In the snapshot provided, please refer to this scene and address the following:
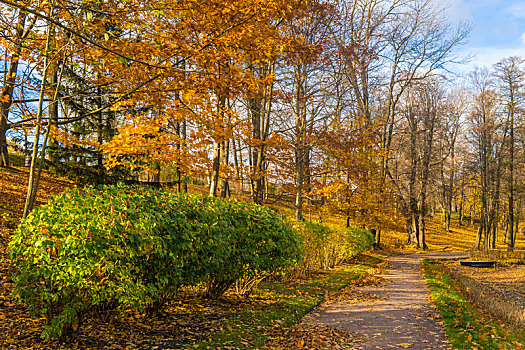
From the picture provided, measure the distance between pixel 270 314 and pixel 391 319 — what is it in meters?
2.08

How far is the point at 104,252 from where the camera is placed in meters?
3.69

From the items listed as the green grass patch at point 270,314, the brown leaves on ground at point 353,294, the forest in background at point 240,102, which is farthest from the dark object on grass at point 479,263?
the green grass patch at point 270,314

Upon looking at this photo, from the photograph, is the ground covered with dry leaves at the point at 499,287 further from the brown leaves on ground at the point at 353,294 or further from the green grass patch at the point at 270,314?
the green grass patch at the point at 270,314

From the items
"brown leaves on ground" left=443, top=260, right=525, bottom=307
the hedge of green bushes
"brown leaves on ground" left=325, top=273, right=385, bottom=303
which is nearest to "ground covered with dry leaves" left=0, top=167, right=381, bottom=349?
the hedge of green bushes

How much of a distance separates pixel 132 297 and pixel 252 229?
278cm

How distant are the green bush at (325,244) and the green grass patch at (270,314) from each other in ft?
2.65

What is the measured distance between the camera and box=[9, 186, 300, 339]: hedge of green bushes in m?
3.59

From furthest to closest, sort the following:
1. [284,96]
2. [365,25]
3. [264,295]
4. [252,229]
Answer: [365,25]
[284,96]
[264,295]
[252,229]

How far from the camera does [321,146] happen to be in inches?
530

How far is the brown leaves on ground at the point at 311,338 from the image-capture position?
4645 millimetres

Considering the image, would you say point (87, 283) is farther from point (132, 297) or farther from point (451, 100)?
point (451, 100)

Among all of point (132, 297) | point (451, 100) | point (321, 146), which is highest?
point (451, 100)

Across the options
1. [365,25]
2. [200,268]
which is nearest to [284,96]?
[200,268]

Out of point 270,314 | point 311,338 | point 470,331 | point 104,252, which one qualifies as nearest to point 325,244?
point 270,314
